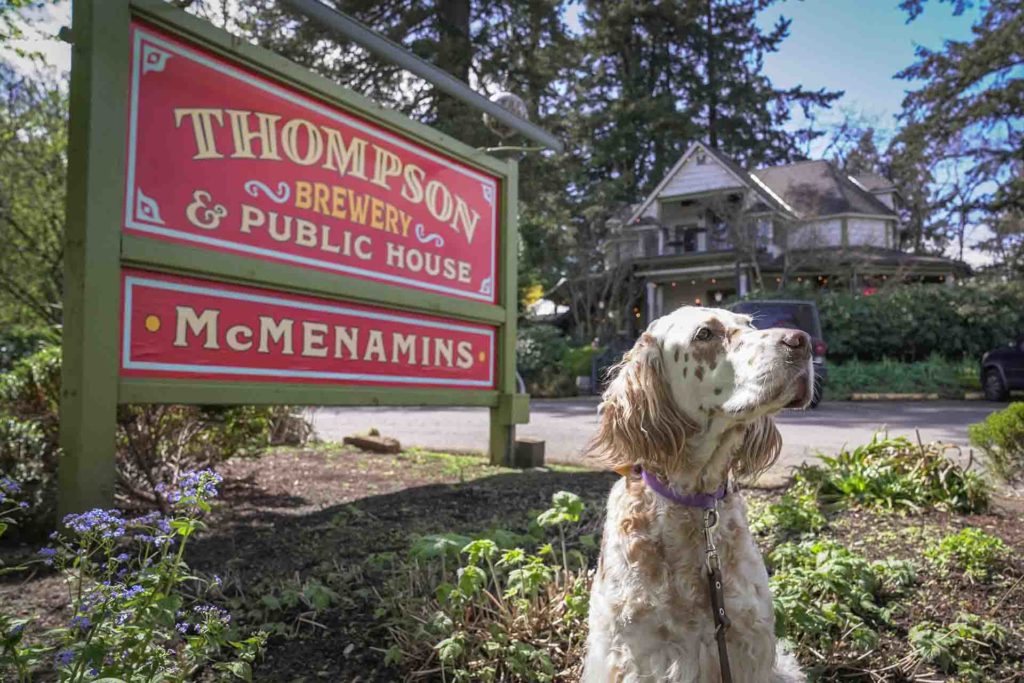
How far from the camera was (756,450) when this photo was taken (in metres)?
2.19

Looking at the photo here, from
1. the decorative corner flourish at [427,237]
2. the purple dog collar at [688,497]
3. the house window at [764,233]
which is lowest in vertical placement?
the purple dog collar at [688,497]

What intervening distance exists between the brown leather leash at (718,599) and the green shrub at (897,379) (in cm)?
1808

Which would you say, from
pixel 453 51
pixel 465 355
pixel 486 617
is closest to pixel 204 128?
pixel 465 355

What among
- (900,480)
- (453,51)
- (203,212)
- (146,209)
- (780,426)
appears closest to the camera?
(146,209)

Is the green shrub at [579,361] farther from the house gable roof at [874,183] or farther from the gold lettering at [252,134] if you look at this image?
the house gable roof at [874,183]

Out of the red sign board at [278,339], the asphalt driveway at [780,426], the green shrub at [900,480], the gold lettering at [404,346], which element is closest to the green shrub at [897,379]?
the asphalt driveway at [780,426]

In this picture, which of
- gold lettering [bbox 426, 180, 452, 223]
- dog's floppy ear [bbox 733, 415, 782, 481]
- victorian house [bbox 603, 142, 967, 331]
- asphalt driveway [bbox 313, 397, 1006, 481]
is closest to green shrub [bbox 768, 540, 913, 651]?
dog's floppy ear [bbox 733, 415, 782, 481]

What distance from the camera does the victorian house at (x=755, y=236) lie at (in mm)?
26688

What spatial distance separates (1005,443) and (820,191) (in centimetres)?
3003

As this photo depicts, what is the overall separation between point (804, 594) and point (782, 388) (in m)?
1.28

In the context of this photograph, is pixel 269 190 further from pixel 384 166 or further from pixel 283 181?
pixel 384 166

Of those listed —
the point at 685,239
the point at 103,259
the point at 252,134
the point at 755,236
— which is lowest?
the point at 103,259

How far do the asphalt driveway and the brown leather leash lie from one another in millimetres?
3831

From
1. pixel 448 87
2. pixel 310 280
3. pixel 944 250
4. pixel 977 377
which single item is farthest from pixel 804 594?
pixel 944 250
